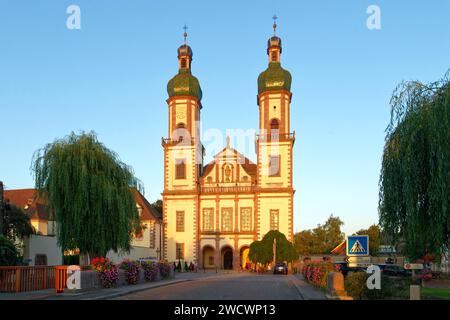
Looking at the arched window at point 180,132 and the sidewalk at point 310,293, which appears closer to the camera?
the sidewalk at point 310,293

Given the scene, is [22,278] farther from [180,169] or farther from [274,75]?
[274,75]

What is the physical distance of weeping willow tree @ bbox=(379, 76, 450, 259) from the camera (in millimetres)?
15375

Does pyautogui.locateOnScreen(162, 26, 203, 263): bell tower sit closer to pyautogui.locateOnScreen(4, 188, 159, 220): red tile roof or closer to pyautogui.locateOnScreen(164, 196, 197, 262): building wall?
pyautogui.locateOnScreen(164, 196, 197, 262): building wall

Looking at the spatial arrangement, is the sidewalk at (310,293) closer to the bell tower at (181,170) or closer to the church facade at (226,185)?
the church facade at (226,185)

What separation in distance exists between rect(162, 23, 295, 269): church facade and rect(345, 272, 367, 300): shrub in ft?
129

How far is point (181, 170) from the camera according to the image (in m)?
62.5

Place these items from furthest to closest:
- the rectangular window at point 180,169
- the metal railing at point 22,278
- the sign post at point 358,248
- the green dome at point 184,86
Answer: the green dome at point 184,86
the rectangular window at point 180,169
the metal railing at point 22,278
the sign post at point 358,248

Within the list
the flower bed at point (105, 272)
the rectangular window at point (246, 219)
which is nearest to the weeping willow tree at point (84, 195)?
the flower bed at point (105, 272)

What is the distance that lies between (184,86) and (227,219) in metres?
15.4

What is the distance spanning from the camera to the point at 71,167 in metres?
28.5

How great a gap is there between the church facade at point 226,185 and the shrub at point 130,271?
3135 cm

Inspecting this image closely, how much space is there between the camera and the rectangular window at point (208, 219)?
61500mm

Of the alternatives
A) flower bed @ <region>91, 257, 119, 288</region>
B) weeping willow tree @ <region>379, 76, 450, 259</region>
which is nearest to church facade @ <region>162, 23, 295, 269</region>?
flower bed @ <region>91, 257, 119, 288</region>

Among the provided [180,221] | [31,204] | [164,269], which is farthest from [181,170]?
[164,269]
